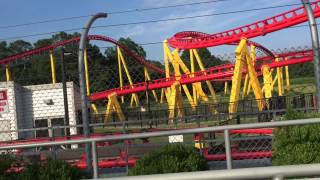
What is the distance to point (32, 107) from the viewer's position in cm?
2227

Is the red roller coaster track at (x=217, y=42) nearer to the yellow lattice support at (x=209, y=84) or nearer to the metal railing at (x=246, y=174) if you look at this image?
the yellow lattice support at (x=209, y=84)

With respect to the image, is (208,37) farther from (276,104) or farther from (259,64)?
(276,104)

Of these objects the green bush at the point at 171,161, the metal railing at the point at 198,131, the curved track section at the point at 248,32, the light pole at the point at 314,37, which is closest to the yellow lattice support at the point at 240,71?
the curved track section at the point at 248,32

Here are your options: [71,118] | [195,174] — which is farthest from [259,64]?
[195,174]

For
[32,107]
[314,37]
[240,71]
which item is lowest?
Result: [32,107]

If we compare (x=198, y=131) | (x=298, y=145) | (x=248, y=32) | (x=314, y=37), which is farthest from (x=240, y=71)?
(x=198, y=131)

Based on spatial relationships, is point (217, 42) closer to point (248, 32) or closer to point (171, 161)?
point (248, 32)

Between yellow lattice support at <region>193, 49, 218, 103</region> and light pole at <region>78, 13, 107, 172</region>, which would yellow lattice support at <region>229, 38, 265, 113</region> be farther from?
light pole at <region>78, 13, 107, 172</region>

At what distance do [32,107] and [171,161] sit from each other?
17.1m

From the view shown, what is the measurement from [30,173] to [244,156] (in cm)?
407

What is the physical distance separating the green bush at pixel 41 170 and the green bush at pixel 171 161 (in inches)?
27.1

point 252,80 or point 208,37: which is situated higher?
point 208,37

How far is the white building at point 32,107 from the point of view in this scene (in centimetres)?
2078

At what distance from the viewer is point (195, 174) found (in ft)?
8.21
